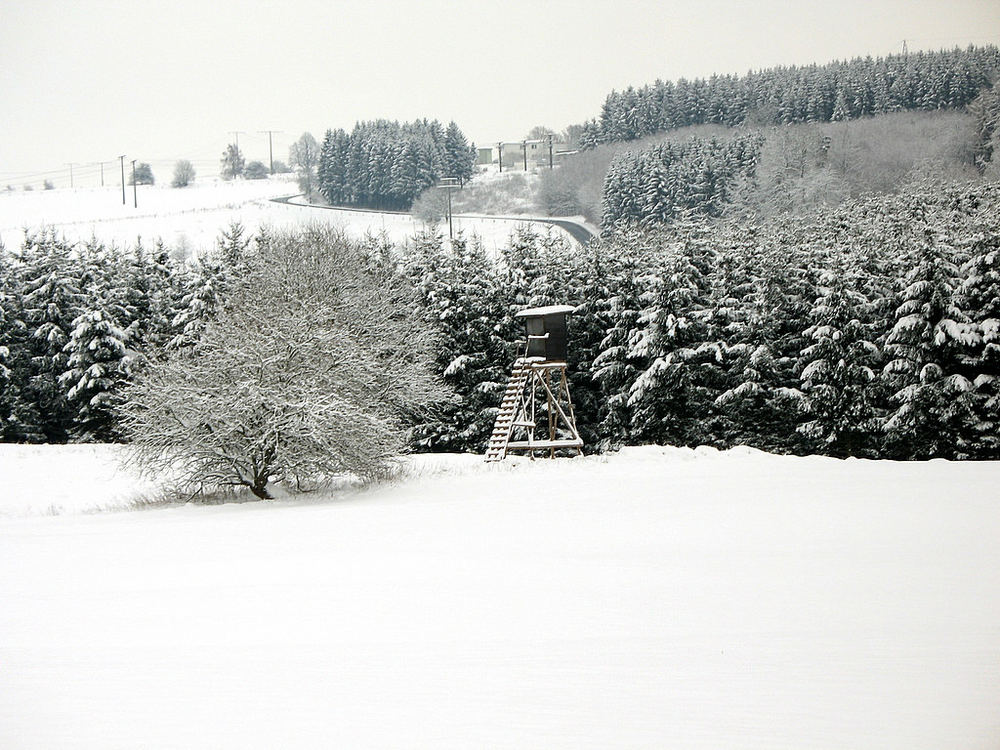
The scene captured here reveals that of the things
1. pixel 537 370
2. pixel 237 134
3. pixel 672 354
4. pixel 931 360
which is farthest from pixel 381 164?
pixel 931 360

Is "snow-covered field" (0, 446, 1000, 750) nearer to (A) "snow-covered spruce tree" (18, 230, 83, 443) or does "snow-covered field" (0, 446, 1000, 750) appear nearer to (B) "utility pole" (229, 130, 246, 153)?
(A) "snow-covered spruce tree" (18, 230, 83, 443)

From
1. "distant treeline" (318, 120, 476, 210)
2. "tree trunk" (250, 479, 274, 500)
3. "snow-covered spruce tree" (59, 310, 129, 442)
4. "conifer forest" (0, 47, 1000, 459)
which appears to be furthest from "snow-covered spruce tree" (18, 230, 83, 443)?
"distant treeline" (318, 120, 476, 210)

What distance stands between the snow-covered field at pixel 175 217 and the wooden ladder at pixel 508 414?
46732 millimetres

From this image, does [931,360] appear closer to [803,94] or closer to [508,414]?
[508,414]

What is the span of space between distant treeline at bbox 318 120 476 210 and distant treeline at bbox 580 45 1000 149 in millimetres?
18926

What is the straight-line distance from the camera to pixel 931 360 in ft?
110

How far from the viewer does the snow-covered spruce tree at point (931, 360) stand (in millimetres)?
33031

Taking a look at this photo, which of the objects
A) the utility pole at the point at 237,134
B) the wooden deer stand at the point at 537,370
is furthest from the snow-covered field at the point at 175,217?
the wooden deer stand at the point at 537,370

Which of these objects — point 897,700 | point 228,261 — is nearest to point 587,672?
point 897,700

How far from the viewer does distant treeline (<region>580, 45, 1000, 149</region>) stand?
6644cm

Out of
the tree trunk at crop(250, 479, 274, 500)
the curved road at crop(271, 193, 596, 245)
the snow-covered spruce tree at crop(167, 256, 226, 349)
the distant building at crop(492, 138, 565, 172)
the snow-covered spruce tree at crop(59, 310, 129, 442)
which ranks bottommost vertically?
the tree trunk at crop(250, 479, 274, 500)

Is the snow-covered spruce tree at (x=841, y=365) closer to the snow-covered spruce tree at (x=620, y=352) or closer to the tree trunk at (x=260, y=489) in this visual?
the snow-covered spruce tree at (x=620, y=352)

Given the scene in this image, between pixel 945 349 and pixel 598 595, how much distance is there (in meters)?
26.3

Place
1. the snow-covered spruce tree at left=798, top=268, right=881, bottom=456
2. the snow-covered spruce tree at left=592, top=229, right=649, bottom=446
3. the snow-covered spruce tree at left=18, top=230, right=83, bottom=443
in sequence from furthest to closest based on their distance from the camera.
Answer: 1. the snow-covered spruce tree at left=18, top=230, right=83, bottom=443
2. the snow-covered spruce tree at left=592, top=229, right=649, bottom=446
3. the snow-covered spruce tree at left=798, top=268, right=881, bottom=456
